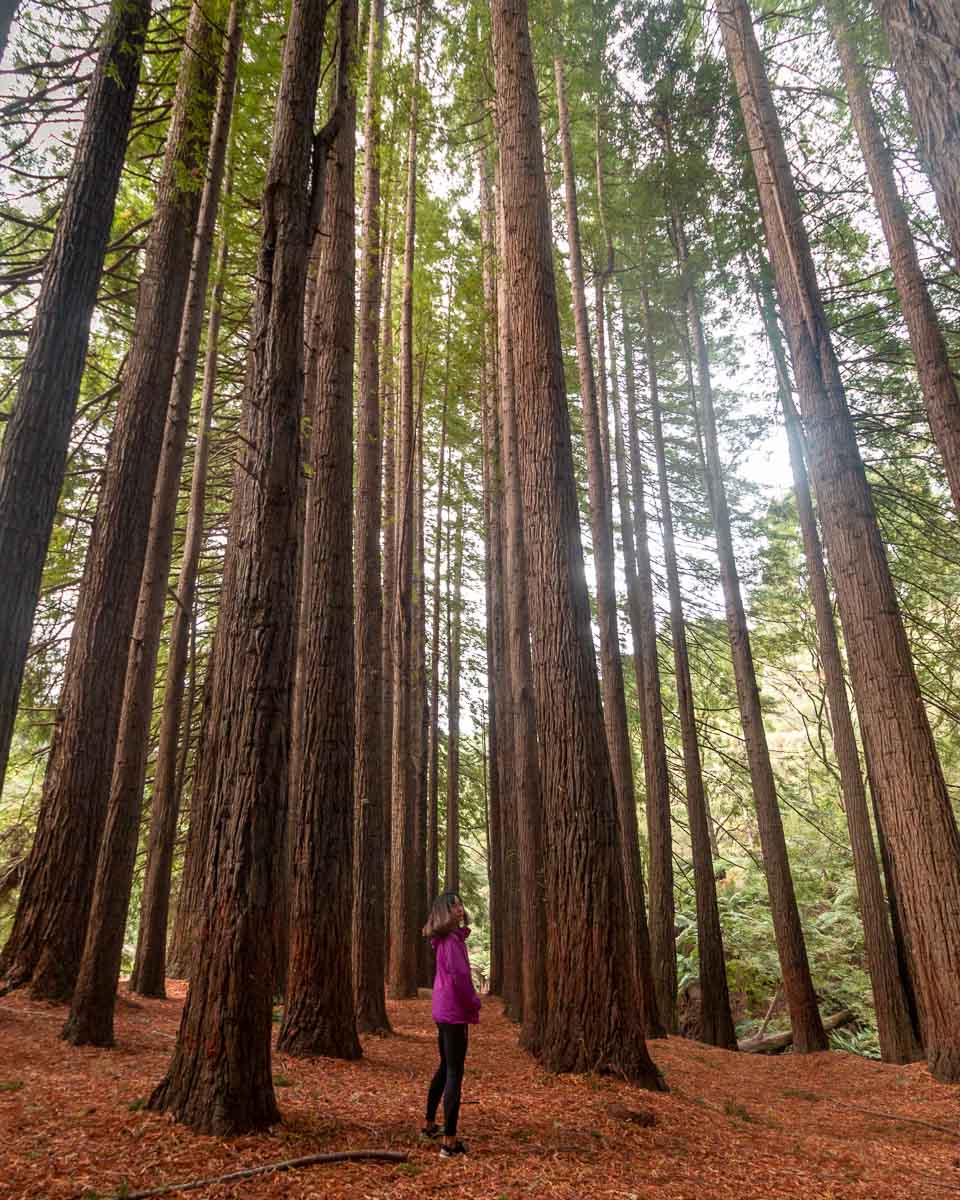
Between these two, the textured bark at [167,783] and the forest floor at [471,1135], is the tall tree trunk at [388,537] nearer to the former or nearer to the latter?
the textured bark at [167,783]

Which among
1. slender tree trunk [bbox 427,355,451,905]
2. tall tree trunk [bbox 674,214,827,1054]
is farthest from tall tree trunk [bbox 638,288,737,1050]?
slender tree trunk [bbox 427,355,451,905]

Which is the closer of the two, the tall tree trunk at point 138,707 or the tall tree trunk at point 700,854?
the tall tree trunk at point 138,707

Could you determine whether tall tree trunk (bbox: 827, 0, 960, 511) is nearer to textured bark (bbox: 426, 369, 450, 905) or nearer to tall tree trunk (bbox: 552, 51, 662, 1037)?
tall tree trunk (bbox: 552, 51, 662, 1037)

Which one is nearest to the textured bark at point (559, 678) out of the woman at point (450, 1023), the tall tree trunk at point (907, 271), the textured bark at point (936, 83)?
the woman at point (450, 1023)

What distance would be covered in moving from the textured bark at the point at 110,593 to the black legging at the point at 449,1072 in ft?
12.0

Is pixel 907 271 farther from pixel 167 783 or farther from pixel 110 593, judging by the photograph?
pixel 167 783

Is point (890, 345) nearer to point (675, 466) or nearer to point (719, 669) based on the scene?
point (675, 466)

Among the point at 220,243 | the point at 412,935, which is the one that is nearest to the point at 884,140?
the point at 220,243

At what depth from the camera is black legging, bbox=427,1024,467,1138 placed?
357 cm

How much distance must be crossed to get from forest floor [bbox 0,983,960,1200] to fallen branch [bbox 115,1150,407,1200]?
0.04 metres

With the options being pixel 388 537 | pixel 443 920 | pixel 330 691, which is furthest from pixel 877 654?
pixel 388 537

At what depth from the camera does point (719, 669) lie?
1456 centimetres

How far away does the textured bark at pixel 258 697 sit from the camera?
11.0 feet

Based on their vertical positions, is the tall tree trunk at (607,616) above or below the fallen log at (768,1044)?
above
